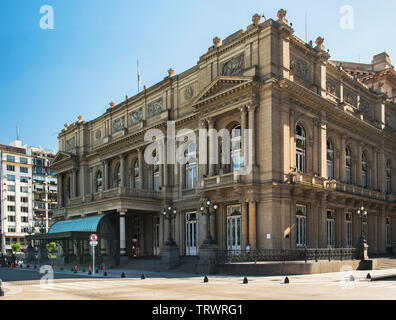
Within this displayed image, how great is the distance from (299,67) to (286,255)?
16.8m

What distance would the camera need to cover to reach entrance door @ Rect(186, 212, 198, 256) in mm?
42344

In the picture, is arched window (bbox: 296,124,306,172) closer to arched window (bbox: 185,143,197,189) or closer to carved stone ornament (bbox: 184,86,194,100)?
arched window (bbox: 185,143,197,189)

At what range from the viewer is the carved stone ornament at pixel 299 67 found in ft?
125

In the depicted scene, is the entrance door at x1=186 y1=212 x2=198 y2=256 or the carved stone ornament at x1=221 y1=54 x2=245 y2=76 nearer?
the carved stone ornament at x1=221 y1=54 x2=245 y2=76

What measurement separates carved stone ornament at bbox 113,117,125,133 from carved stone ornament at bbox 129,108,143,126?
6.44 feet

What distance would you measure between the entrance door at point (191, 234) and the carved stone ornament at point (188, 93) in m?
11.6

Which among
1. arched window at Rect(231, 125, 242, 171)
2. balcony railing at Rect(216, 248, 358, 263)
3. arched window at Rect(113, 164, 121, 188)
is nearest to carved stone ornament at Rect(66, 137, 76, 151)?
arched window at Rect(113, 164, 121, 188)

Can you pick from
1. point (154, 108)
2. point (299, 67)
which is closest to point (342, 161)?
point (299, 67)

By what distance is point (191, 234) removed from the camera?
4316 centimetres

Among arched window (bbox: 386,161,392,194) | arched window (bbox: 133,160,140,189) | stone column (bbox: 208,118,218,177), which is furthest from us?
arched window (bbox: 386,161,392,194)

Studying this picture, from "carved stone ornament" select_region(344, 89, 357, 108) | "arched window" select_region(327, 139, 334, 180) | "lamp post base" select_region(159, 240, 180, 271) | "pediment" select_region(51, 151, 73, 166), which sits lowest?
"lamp post base" select_region(159, 240, 180, 271)
